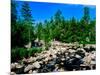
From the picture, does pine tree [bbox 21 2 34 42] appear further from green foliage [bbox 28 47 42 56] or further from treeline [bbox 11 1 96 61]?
green foliage [bbox 28 47 42 56]

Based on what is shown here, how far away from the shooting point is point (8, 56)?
2.32 metres

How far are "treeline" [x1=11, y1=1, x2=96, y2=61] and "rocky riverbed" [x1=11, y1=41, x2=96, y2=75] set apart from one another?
0.28 ft

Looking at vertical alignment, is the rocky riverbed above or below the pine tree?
below

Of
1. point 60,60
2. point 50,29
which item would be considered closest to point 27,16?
point 50,29

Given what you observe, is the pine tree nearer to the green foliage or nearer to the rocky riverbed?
the green foliage

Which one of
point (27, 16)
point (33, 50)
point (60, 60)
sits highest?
point (27, 16)

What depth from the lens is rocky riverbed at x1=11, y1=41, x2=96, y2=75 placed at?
2.41 m

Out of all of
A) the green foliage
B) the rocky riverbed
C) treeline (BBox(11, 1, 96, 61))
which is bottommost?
the rocky riverbed

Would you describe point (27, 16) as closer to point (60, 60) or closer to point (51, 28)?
point (51, 28)

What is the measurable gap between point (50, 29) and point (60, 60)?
404mm

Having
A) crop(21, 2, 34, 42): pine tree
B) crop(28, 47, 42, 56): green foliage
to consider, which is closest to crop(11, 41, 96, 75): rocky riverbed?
crop(28, 47, 42, 56): green foliage

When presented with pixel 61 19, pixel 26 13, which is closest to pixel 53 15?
pixel 61 19

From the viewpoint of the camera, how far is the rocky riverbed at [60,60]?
241 cm

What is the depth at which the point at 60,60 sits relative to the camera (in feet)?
8.38
